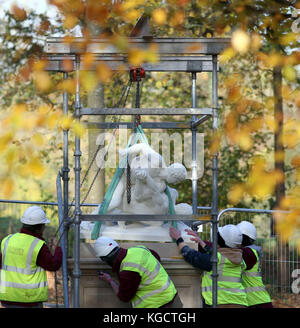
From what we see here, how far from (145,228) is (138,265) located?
4.15 feet

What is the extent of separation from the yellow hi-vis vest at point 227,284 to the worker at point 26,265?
159 cm

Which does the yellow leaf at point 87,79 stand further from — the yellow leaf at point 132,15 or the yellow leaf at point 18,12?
the yellow leaf at point 18,12

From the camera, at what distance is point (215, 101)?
6.55 metres

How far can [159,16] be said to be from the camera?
13.7 m

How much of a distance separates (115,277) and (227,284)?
1.19 m

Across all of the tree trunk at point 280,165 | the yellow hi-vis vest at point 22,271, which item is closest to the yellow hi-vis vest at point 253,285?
the yellow hi-vis vest at point 22,271

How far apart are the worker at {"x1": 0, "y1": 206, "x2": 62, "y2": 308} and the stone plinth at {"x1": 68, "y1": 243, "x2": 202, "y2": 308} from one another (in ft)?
1.37

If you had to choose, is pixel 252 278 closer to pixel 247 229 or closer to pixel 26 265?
pixel 247 229

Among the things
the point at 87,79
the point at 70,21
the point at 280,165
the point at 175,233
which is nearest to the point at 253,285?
the point at 175,233

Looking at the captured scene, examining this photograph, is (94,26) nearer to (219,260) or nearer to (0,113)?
(0,113)

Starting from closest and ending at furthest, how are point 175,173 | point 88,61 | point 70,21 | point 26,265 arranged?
point 26,265 → point 88,61 → point 175,173 → point 70,21

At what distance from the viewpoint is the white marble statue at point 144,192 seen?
7.50m

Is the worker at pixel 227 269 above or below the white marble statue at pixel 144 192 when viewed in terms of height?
below
